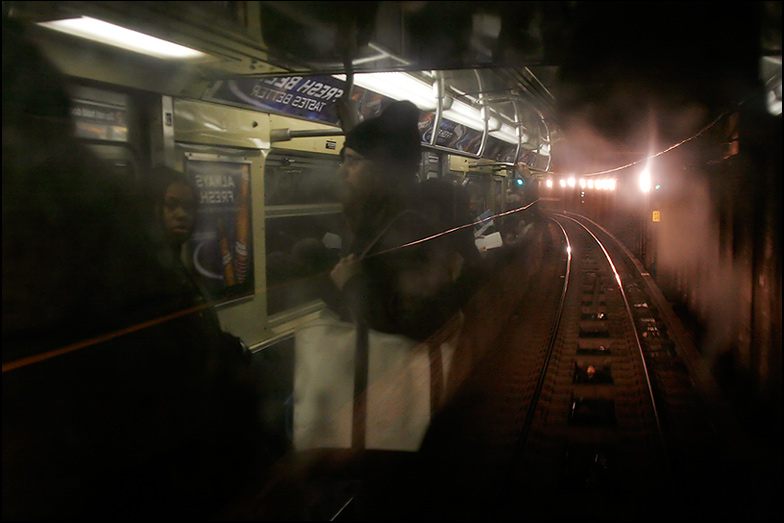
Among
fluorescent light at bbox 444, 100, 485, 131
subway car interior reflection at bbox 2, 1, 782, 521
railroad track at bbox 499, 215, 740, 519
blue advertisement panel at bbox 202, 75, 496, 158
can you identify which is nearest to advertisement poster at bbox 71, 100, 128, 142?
subway car interior reflection at bbox 2, 1, 782, 521

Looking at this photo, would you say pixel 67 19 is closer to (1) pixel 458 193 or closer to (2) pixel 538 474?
(2) pixel 538 474

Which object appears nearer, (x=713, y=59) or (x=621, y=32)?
(x=621, y=32)

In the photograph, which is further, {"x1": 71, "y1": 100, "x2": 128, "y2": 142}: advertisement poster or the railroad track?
the railroad track

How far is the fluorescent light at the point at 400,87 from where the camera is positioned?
16.3ft

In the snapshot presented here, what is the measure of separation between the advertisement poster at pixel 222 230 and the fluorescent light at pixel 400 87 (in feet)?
4.36

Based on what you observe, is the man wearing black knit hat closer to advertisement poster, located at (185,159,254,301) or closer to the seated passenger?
advertisement poster, located at (185,159,254,301)

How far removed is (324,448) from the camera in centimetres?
380

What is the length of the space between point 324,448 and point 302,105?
9.29 feet

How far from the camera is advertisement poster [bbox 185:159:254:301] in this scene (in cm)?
389

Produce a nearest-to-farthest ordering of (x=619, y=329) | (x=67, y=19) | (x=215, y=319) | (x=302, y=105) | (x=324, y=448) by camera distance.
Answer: (x=67, y=19)
(x=324, y=448)
(x=215, y=319)
(x=302, y=105)
(x=619, y=329)

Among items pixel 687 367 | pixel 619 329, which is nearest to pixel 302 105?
pixel 687 367

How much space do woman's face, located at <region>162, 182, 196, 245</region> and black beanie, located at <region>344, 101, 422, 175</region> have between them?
1.78 meters

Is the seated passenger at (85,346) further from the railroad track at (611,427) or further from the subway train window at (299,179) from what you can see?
the railroad track at (611,427)

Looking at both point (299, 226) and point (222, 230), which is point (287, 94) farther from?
point (222, 230)
